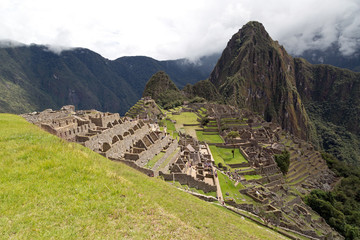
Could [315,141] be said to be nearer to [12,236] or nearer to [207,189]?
[207,189]

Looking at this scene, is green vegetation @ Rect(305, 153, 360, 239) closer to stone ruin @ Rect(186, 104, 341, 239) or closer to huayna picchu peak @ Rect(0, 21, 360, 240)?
huayna picchu peak @ Rect(0, 21, 360, 240)

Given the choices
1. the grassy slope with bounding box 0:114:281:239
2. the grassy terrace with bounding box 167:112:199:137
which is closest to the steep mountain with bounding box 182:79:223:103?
the grassy terrace with bounding box 167:112:199:137

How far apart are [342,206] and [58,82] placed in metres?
148

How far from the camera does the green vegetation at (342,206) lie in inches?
1264

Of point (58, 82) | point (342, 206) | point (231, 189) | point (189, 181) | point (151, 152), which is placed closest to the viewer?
point (189, 181)

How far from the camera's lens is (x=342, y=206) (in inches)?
1539

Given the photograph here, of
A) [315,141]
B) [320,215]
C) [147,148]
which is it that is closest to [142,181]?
[147,148]

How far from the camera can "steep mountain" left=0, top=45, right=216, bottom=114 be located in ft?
287

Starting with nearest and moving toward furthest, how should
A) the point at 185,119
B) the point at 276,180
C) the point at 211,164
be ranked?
the point at 211,164 → the point at 276,180 → the point at 185,119

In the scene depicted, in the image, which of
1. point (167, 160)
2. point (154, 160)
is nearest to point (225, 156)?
point (167, 160)

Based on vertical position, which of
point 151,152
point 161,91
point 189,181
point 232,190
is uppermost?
point 161,91

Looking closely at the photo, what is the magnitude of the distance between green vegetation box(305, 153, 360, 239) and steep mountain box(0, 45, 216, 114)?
8905 centimetres

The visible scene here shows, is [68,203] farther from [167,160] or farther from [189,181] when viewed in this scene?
A: [167,160]

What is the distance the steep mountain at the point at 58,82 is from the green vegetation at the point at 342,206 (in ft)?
292
